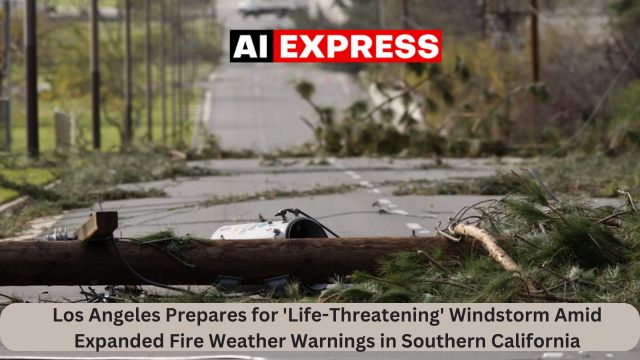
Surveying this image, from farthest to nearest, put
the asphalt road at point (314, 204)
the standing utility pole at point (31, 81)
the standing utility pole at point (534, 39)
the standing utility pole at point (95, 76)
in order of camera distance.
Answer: the standing utility pole at point (95, 76), the standing utility pole at point (534, 39), the standing utility pole at point (31, 81), the asphalt road at point (314, 204)

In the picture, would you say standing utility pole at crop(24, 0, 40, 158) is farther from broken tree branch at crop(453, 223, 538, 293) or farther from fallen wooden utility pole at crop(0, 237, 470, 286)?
broken tree branch at crop(453, 223, 538, 293)

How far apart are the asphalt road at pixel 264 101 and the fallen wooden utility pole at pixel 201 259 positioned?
142 feet

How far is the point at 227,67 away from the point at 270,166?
101m

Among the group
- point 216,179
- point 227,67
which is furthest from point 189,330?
point 227,67

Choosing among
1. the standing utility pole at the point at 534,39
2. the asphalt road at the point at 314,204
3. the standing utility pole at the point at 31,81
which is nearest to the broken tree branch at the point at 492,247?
the asphalt road at the point at 314,204

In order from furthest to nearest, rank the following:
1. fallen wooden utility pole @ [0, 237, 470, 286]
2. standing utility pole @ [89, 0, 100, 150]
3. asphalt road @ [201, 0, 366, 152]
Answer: asphalt road @ [201, 0, 366, 152], standing utility pole @ [89, 0, 100, 150], fallen wooden utility pole @ [0, 237, 470, 286]

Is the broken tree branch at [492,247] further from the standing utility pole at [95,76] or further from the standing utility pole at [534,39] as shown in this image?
the standing utility pole at [95,76]

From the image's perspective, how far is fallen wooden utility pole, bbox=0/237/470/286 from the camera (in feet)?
37.6

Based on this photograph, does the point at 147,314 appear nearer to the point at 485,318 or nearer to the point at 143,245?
the point at 143,245

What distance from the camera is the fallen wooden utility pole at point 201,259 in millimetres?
11469

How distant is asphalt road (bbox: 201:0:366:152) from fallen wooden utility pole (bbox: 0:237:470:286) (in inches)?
1700

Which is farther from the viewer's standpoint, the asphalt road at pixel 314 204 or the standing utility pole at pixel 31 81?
the standing utility pole at pixel 31 81

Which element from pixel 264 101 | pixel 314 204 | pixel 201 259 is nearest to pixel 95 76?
pixel 314 204

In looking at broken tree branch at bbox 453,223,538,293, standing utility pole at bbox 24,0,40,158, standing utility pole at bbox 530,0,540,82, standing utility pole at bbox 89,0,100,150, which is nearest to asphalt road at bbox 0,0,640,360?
broken tree branch at bbox 453,223,538,293
